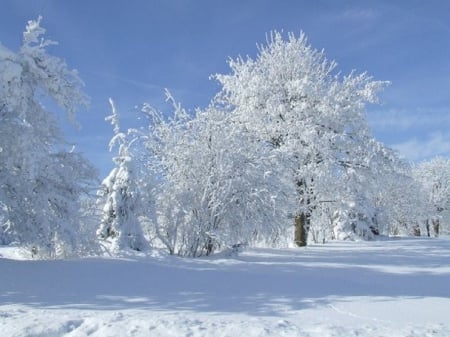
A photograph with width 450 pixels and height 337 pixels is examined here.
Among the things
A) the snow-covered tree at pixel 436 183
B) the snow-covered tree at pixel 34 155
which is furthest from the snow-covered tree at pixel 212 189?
the snow-covered tree at pixel 436 183

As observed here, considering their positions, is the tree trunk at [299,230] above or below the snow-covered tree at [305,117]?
below

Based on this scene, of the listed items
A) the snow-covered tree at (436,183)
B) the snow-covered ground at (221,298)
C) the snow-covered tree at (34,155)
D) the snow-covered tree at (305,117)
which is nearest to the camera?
the snow-covered ground at (221,298)

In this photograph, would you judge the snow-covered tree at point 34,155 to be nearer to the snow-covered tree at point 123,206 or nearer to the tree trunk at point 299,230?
the snow-covered tree at point 123,206

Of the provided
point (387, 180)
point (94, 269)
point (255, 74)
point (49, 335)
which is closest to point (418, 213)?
point (387, 180)

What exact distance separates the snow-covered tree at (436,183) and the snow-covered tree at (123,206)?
4457cm

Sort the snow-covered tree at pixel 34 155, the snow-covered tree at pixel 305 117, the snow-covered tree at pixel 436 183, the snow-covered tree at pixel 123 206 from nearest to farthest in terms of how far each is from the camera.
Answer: the snow-covered tree at pixel 34 155 < the snow-covered tree at pixel 123 206 < the snow-covered tree at pixel 305 117 < the snow-covered tree at pixel 436 183

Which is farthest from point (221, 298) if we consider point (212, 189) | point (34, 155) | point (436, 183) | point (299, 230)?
point (436, 183)

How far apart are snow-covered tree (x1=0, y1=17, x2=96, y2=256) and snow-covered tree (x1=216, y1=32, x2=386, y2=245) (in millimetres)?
9190

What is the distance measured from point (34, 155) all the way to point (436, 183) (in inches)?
2090

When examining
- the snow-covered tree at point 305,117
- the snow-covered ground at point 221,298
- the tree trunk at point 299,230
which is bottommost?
the snow-covered ground at point 221,298

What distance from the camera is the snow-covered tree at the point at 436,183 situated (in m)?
53.0

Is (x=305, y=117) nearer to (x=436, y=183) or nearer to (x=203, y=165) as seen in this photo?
(x=203, y=165)

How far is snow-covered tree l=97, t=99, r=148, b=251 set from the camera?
13141 mm

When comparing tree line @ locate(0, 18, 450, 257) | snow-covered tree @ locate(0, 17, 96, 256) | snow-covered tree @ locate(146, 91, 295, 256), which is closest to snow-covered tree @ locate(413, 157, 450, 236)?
tree line @ locate(0, 18, 450, 257)
